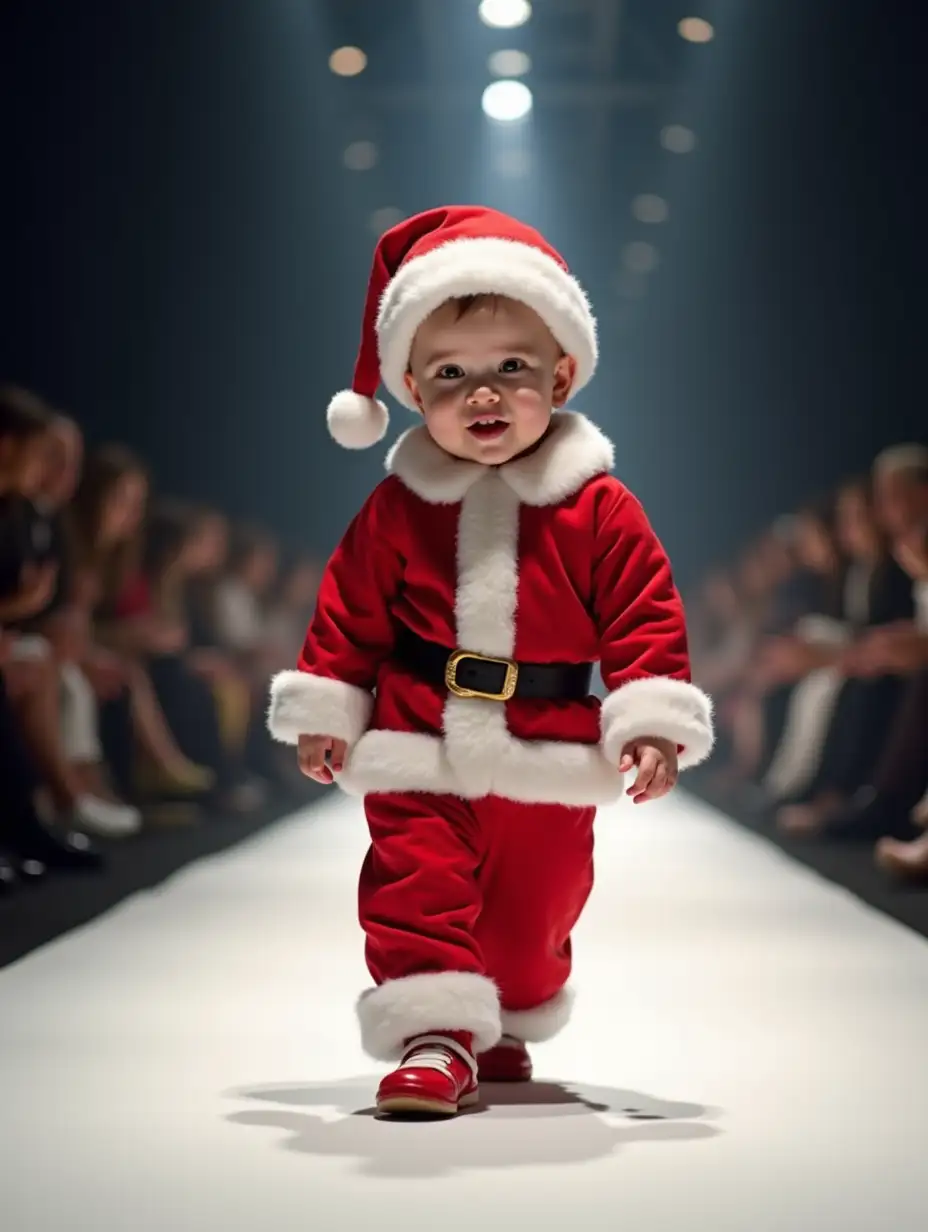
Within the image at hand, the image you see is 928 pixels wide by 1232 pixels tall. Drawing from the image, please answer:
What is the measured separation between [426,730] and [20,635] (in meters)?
2.04

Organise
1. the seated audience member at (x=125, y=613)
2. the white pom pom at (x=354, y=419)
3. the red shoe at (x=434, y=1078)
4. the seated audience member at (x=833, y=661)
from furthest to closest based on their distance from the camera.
→ 1. the seated audience member at (x=833, y=661)
2. the seated audience member at (x=125, y=613)
3. the white pom pom at (x=354, y=419)
4. the red shoe at (x=434, y=1078)

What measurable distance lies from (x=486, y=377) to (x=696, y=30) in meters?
3.12

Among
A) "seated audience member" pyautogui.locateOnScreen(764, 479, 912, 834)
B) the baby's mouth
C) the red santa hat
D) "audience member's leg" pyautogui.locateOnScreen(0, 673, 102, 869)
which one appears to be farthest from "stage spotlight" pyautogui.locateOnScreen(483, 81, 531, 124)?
the baby's mouth

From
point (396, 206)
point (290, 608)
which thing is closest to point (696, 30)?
point (396, 206)

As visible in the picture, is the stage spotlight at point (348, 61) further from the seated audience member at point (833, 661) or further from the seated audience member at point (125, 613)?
the seated audience member at point (833, 661)

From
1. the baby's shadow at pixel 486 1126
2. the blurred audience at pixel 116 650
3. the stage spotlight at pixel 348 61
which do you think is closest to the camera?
the baby's shadow at pixel 486 1126

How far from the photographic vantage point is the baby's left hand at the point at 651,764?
1704mm

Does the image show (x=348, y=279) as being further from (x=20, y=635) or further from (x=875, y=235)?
(x=20, y=635)

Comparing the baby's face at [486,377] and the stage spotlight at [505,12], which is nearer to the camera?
the baby's face at [486,377]

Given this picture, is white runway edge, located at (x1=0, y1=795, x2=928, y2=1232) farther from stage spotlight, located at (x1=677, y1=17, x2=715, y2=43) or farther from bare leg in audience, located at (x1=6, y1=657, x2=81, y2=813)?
stage spotlight, located at (x1=677, y1=17, x2=715, y2=43)

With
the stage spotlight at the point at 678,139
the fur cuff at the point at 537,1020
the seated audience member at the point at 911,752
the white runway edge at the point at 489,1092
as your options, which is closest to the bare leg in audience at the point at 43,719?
the white runway edge at the point at 489,1092

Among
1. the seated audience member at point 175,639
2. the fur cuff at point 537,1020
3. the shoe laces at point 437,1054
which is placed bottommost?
the shoe laces at point 437,1054

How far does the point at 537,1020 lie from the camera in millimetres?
1836

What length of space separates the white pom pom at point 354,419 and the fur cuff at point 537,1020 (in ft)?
2.04
